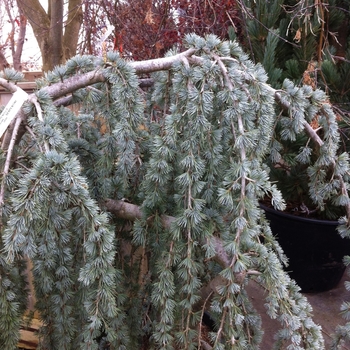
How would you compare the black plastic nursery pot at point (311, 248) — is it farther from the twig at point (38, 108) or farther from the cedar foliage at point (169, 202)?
the twig at point (38, 108)

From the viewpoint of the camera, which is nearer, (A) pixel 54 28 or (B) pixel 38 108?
(B) pixel 38 108

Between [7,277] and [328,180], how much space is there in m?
1.06

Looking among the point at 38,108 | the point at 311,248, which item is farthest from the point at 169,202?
the point at 311,248

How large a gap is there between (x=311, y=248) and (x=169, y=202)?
128 cm

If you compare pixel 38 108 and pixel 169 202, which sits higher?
pixel 38 108

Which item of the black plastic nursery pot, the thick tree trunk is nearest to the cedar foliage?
the black plastic nursery pot

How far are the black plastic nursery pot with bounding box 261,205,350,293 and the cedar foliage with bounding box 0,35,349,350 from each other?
854 millimetres

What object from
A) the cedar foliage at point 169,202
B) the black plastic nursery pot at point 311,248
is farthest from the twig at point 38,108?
the black plastic nursery pot at point 311,248

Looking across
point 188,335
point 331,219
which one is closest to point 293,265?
point 331,219

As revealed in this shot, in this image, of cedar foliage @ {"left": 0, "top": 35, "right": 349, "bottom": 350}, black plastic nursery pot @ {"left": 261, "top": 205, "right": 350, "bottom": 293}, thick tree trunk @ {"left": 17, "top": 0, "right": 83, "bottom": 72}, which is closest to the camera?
cedar foliage @ {"left": 0, "top": 35, "right": 349, "bottom": 350}

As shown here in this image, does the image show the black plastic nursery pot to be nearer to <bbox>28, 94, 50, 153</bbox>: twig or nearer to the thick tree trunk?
<bbox>28, 94, 50, 153</bbox>: twig

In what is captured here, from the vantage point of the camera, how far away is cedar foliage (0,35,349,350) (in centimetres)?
90

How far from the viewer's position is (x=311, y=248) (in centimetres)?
211

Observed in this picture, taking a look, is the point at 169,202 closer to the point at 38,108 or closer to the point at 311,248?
the point at 38,108
